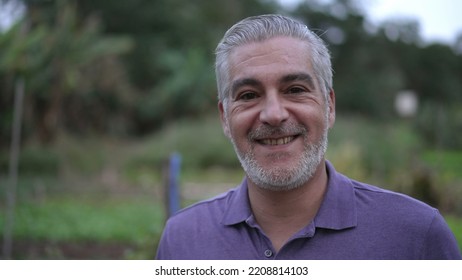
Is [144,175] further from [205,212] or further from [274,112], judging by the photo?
[274,112]

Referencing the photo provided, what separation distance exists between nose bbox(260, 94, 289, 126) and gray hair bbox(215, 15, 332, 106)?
0.56 feet

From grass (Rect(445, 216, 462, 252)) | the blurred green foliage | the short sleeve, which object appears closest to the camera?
the short sleeve

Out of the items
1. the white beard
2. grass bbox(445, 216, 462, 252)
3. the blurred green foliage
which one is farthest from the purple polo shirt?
grass bbox(445, 216, 462, 252)

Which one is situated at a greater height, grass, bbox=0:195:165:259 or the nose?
the nose

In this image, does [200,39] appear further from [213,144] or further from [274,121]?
[274,121]

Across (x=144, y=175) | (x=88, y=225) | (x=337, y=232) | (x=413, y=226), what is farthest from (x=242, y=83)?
(x=144, y=175)

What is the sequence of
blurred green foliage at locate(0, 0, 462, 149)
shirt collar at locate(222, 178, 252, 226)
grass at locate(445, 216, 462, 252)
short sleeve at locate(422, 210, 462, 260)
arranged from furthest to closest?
blurred green foliage at locate(0, 0, 462, 149)
grass at locate(445, 216, 462, 252)
shirt collar at locate(222, 178, 252, 226)
short sleeve at locate(422, 210, 462, 260)

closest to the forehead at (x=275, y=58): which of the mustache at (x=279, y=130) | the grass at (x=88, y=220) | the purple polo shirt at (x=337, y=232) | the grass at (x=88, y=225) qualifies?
the mustache at (x=279, y=130)

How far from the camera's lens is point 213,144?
51.5 ft

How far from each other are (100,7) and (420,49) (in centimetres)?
2206

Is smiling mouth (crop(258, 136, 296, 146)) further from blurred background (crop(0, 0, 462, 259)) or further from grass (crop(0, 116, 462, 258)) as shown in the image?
grass (crop(0, 116, 462, 258))

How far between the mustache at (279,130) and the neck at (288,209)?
16cm

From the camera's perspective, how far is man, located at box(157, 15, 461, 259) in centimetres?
164

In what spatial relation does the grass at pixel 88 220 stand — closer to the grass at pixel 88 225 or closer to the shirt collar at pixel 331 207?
the grass at pixel 88 225
